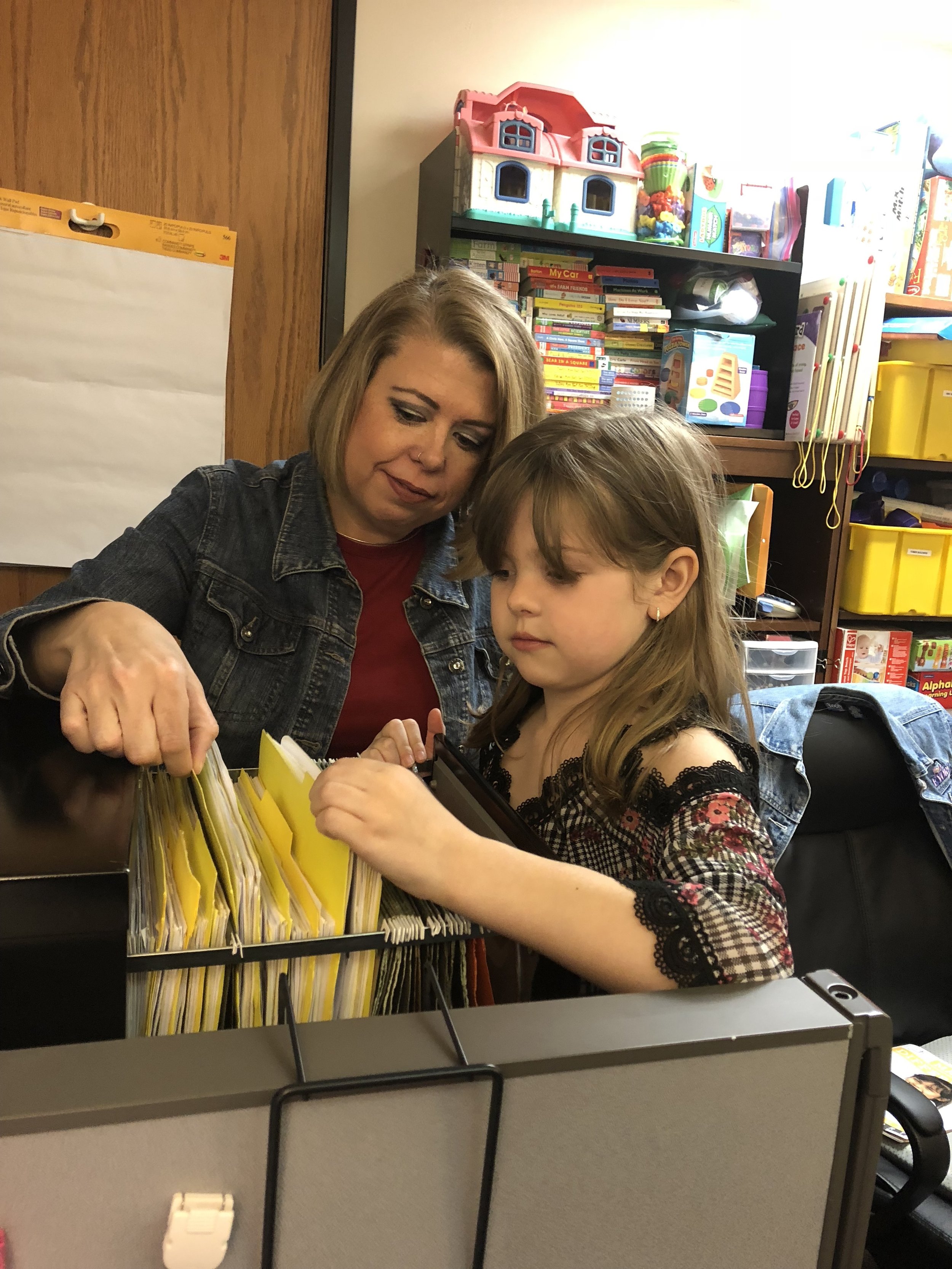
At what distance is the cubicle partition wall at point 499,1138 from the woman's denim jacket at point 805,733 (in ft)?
2.53

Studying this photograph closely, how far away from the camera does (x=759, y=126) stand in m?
2.62

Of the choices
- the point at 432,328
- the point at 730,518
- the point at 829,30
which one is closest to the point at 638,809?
the point at 432,328

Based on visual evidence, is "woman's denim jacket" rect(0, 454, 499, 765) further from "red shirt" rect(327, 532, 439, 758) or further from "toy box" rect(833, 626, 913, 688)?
"toy box" rect(833, 626, 913, 688)

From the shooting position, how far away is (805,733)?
1191mm

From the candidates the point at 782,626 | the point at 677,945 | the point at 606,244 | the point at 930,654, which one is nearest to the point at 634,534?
the point at 677,945

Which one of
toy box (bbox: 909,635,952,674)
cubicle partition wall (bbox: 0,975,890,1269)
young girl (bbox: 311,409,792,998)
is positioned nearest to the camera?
cubicle partition wall (bbox: 0,975,890,1269)

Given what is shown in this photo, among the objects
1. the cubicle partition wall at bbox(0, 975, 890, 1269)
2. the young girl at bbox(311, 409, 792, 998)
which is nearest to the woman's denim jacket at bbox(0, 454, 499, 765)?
the young girl at bbox(311, 409, 792, 998)

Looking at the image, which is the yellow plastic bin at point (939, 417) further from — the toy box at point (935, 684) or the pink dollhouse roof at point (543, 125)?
the pink dollhouse roof at point (543, 125)

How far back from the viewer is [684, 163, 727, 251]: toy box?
89.2 inches

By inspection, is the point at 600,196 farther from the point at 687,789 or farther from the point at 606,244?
the point at 687,789

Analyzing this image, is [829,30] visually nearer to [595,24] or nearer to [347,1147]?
[595,24]

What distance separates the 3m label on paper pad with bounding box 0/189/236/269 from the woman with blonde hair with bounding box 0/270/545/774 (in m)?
1.06

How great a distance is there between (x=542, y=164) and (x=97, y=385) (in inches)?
43.0

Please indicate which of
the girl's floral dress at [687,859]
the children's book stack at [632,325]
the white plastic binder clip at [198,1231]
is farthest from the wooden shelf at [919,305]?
the white plastic binder clip at [198,1231]
